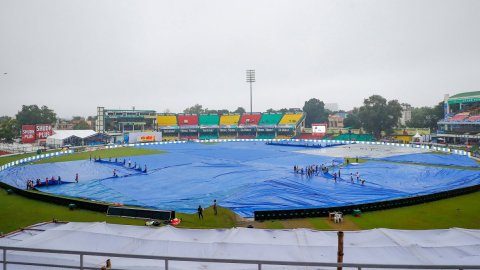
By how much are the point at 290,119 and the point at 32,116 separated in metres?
88.7

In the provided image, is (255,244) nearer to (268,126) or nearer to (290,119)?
(268,126)

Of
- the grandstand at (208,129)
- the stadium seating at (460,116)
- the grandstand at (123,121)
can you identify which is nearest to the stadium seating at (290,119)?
the grandstand at (208,129)

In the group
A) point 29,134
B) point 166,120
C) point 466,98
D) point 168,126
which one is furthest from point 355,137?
point 29,134

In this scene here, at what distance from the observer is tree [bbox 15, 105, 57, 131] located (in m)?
109

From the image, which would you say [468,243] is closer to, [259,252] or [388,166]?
[259,252]

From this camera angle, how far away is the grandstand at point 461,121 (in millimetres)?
76938

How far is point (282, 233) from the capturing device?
17.2m

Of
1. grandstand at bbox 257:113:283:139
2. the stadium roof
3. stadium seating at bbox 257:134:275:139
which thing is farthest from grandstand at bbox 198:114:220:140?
the stadium roof

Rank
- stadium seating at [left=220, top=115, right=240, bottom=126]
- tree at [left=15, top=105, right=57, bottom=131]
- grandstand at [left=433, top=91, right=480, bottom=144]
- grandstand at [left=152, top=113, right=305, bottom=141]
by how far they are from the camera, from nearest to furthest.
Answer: grandstand at [left=433, top=91, right=480, bottom=144] → tree at [left=15, top=105, right=57, bottom=131] → grandstand at [left=152, top=113, right=305, bottom=141] → stadium seating at [left=220, top=115, right=240, bottom=126]

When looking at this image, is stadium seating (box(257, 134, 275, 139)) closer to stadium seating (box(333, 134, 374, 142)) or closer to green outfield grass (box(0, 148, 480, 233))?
stadium seating (box(333, 134, 374, 142))

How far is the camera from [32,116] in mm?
109250

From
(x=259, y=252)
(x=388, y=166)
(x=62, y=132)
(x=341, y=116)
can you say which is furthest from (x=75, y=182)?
(x=341, y=116)

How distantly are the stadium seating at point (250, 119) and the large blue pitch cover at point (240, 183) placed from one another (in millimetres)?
62637

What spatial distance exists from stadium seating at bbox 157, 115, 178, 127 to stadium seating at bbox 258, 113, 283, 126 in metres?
30.9
